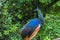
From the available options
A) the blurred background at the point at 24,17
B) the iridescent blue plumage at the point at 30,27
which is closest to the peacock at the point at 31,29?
the iridescent blue plumage at the point at 30,27

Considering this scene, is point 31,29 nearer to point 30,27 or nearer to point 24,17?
point 30,27

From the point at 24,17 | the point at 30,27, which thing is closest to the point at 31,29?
the point at 30,27

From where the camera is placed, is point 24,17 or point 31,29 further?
point 24,17

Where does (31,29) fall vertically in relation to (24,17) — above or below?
above

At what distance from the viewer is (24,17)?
4.57 m

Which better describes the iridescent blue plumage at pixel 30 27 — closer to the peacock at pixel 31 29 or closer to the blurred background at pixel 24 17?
the peacock at pixel 31 29

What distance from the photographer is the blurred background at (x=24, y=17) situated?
394 cm

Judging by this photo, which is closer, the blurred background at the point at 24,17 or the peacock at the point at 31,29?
the peacock at the point at 31,29

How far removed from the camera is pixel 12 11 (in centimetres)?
451

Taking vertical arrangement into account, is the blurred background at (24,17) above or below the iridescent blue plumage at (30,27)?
below

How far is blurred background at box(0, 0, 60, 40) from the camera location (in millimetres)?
3939

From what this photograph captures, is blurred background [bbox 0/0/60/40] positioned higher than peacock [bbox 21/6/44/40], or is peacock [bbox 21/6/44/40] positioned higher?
peacock [bbox 21/6/44/40]

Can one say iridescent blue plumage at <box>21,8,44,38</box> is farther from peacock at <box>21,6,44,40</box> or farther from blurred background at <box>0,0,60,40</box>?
blurred background at <box>0,0,60,40</box>

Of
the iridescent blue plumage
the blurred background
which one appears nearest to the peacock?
the iridescent blue plumage
